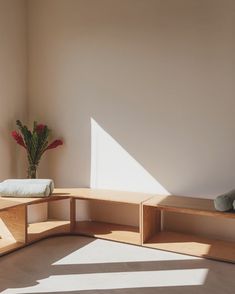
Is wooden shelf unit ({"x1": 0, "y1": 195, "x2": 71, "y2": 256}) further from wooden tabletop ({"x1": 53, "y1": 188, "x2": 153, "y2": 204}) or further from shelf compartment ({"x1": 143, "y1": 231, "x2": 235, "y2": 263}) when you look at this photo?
shelf compartment ({"x1": 143, "y1": 231, "x2": 235, "y2": 263})

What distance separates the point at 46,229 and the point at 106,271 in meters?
0.97

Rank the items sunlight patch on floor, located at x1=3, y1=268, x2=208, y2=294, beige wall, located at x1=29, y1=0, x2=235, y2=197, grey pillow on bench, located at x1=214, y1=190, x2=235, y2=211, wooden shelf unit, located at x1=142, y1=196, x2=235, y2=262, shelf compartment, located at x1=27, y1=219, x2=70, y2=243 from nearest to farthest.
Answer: sunlight patch on floor, located at x1=3, y1=268, x2=208, y2=294 < grey pillow on bench, located at x1=214, y1=190, x2=235, y2=211 < wooden shelf unit, located at x1=142, y1=196, x2=235, y2=262 < beige wall, located at x1=29, y1=0, x2=235, y2=197 < shelf compartment, located at x1=27, y1=219, x2=70, y2=243

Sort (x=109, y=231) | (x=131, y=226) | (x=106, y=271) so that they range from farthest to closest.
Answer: (x=131, y=226) → (x=109, y=231) → (x=106, y=271)

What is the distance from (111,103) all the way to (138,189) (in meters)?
0.79

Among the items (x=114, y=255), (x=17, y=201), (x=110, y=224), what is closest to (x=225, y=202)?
(x=114, y=255)

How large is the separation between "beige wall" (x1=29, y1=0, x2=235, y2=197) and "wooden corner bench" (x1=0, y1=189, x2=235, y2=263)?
27 cm

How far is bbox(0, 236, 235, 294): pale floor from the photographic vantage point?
6.79 ft

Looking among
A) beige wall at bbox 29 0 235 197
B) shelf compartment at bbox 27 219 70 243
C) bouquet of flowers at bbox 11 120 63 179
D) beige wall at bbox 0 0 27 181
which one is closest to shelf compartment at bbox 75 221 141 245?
shelf compartment at bbox 27 219 70 243

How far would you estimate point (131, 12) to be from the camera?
10.0ft

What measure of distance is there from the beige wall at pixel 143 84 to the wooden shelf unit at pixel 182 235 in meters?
0.24

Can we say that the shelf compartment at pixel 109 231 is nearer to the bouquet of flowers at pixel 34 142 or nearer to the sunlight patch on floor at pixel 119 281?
the sunlight patch on floor at pixel 119 281

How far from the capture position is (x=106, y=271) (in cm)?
232

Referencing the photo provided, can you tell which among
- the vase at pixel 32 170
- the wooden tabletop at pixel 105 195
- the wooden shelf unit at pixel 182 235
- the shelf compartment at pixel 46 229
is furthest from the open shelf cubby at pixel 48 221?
the wooden shelf unit at pixel 182 235

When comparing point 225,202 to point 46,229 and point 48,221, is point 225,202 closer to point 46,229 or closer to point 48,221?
point 46,229
